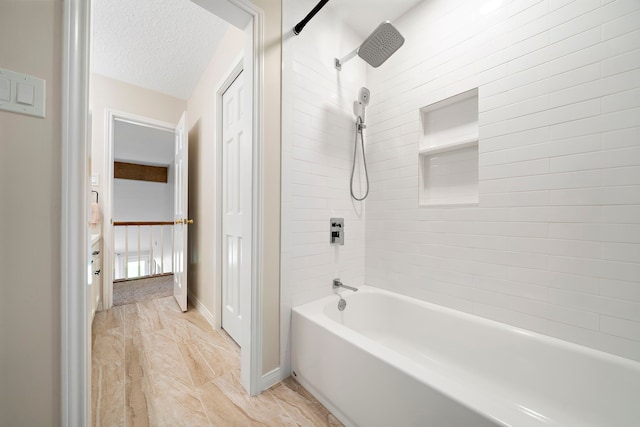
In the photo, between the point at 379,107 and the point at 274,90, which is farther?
the point at 379,107

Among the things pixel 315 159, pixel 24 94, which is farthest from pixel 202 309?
pixel 24 94

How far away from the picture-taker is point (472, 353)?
1.34m

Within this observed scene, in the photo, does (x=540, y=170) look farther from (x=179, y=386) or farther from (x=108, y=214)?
(x=108, y=214)

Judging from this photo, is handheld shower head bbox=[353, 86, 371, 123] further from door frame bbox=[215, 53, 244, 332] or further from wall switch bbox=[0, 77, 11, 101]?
wall switch bbox=[0, 77, 11, 101]

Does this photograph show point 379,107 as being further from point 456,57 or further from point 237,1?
point 237,1

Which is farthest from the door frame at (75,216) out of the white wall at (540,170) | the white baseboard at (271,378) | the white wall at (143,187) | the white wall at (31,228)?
the white wall at (143,187)

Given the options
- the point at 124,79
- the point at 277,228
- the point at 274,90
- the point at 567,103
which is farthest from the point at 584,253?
the point at 124,79

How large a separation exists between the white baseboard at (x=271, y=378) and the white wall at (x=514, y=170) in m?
0.43

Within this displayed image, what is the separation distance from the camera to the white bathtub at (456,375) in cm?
83

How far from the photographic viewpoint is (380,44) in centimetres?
139

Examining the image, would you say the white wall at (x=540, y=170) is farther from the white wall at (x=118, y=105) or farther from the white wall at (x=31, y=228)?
the white wall at (x=118, y=105)

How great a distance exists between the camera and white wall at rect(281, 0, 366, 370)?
149 cm

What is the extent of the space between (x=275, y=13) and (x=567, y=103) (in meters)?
1.59

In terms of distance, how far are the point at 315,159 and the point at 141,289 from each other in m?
3.12
